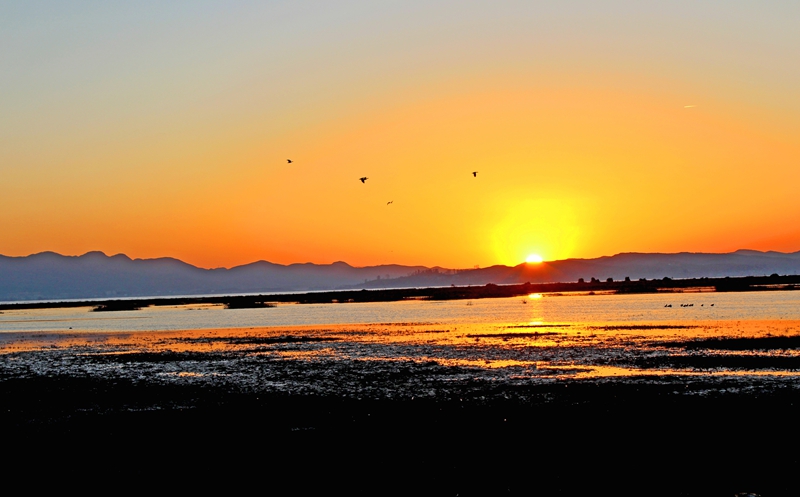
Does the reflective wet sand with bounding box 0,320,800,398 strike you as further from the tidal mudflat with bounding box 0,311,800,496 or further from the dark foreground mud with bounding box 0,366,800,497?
the dark foreground mud with bounding box 0,366,800,497

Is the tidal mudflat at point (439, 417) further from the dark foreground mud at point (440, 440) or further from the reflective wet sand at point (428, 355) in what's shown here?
the reflective wet sand at point (428, 355)

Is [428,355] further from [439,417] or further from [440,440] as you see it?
[440,440]

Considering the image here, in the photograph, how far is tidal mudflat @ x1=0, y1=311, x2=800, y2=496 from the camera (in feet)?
52.8

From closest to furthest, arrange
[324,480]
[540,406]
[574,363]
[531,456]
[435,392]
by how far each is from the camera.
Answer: [324,480], [531,456], [540,406], [435,392], [574,363]

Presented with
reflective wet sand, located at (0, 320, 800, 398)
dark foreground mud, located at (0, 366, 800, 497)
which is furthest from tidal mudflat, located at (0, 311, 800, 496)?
reflective wet sand, located at (0, 320, 800, 398)

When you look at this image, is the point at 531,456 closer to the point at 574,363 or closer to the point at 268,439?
the point at 268,439

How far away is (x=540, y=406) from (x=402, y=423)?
4808mm

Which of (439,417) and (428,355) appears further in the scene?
(428,355)

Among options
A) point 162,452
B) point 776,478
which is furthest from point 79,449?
point 776,478

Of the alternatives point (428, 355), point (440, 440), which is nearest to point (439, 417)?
point (440, 440)

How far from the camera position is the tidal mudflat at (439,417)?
16.1 meters

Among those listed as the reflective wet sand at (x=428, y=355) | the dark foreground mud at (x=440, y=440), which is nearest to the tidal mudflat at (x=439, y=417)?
the dark foreground mud at (x=440, y=440)

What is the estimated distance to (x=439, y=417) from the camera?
Result: 22219mm

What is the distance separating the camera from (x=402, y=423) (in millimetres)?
21500
